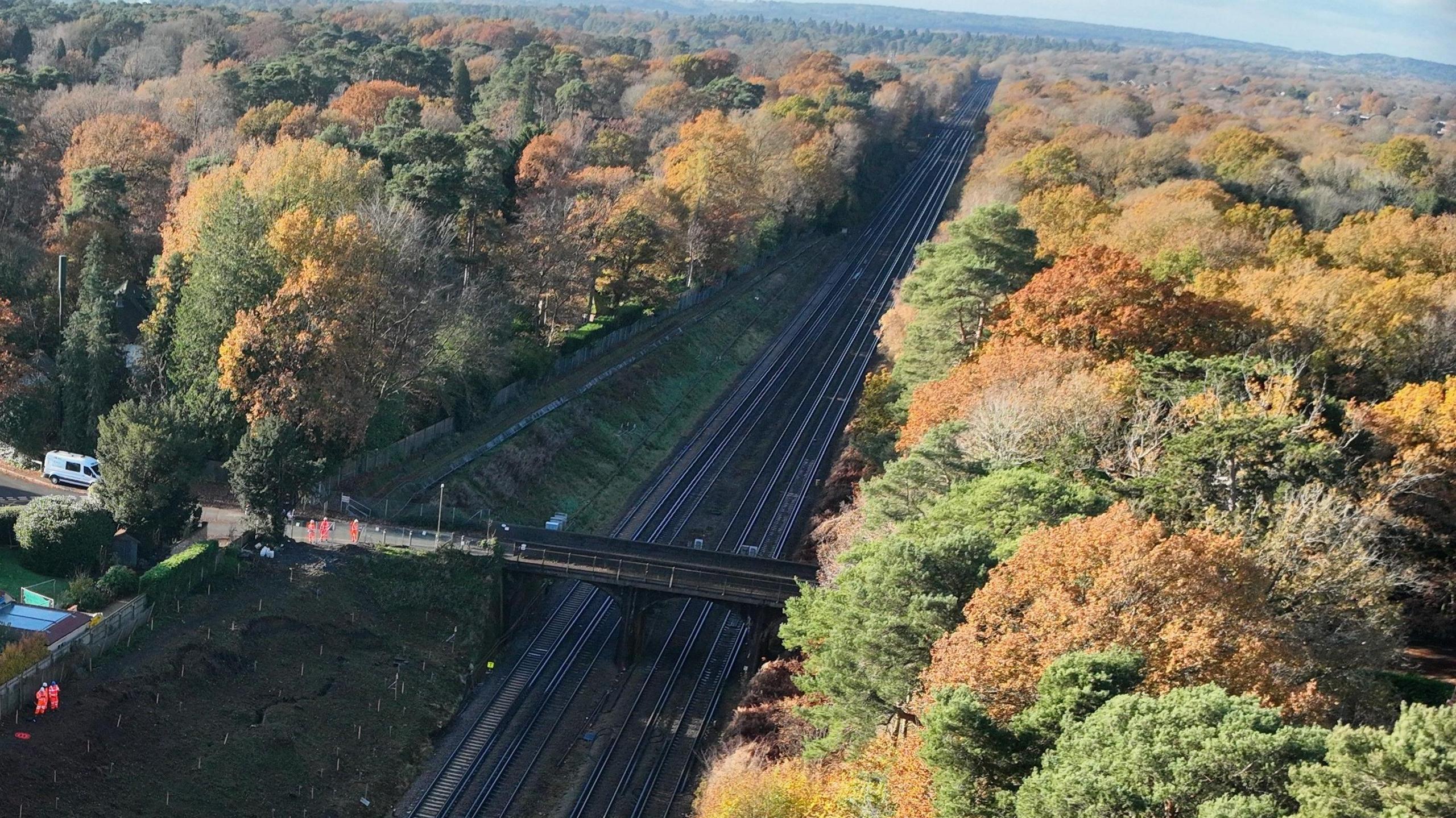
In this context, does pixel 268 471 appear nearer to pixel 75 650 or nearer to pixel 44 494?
pixel 75 650

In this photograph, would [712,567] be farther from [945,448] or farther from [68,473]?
[68,473]

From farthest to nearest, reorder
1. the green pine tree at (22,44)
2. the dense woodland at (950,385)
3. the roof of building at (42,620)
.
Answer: the green pine tree at (22,44)
the roof of building at (42,620)
the dense woodland at (950,385)

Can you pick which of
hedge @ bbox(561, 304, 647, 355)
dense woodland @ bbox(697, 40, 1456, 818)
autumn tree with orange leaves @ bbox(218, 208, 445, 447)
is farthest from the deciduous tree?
hedge @ bbox(561, 304, 647, 355)

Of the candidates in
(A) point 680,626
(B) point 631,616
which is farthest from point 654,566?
(A) point 680,626

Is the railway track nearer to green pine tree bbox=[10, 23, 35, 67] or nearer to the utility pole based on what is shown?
the utility pole

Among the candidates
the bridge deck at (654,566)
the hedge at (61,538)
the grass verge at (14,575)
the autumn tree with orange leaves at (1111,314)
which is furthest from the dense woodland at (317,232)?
the autumn tree with orange leaves at (1111,314)

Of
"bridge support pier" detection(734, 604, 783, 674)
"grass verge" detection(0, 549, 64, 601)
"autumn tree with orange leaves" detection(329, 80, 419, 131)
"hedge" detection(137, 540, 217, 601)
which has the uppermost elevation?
"autumn tree with orange leaves" detection(329, 80, 419, 131)

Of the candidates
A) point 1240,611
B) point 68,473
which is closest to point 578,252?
point 68,473

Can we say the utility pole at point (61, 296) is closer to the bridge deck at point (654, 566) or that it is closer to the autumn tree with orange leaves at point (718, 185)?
the bridge deck at point (654, 566)
